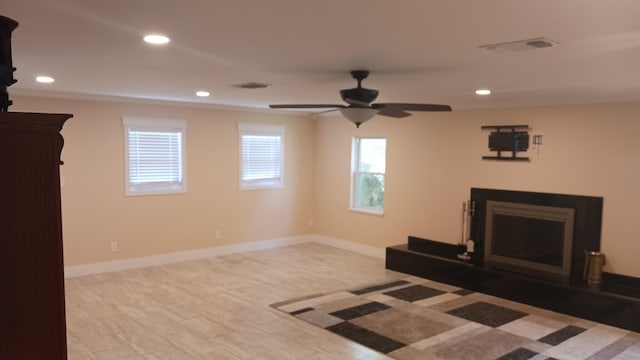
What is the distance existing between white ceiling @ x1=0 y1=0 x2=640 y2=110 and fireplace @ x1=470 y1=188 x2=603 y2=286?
137 cm

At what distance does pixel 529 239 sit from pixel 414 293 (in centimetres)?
158

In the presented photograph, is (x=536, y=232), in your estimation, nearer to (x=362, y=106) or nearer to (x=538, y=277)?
(x=538, y=277)

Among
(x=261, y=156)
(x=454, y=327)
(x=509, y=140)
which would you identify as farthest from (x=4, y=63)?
(x=261, y=156)

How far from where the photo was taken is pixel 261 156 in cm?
795

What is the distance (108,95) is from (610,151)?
5957 millimetres

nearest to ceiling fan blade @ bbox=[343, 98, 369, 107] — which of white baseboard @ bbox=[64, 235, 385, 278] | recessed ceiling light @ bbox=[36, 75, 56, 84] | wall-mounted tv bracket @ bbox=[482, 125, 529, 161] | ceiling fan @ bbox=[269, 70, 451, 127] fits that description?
ceiling fan @ bbox=[269, 70, 451, 127]

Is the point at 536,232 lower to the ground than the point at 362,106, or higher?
lower

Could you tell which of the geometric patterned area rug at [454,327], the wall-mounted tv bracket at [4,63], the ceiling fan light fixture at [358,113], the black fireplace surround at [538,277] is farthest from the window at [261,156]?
the wall-mounted tv bracket at [4,63]

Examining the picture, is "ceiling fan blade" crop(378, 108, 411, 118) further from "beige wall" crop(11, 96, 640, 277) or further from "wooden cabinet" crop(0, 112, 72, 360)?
"wooden cabinet" crop(0, 112, 72, 360)

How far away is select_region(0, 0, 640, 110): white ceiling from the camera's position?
2.09m

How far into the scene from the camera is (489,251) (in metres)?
6.26

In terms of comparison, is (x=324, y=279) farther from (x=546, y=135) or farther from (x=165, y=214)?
(x=546, y=135)

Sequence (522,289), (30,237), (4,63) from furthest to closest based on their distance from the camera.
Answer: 1. (522,289)
2. (4,63)
3. (30,237)

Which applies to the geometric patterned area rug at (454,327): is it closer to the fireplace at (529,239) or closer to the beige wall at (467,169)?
the fireplace at (529,239)
